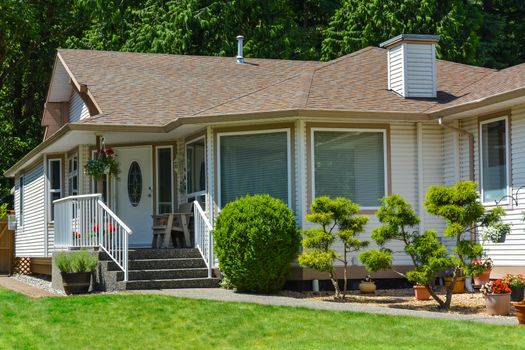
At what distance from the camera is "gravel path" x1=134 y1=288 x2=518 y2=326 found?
11773 mm

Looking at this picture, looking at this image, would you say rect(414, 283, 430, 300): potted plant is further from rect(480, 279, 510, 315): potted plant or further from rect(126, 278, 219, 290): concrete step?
rect(126, 278, 219, 290): concrete step

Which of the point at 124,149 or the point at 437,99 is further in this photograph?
the point at 124,149

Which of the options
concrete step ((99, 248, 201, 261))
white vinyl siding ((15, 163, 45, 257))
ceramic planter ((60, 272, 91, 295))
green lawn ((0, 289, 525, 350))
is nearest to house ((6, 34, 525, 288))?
concrete step ((99, 248, 201, 261))

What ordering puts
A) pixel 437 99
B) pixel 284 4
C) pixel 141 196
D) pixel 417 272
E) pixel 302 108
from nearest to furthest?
pixel 417 272
pixel 302 108
pixel 437 99
pixel 141 196
pixel 284 4

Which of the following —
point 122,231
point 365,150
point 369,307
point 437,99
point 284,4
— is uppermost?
point 284,4

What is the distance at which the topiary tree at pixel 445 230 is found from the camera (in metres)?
12.5

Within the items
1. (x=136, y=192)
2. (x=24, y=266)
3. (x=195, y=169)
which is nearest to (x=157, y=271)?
(x=195, y=169)

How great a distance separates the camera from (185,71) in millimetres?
21078

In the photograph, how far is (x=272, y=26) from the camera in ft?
92.2

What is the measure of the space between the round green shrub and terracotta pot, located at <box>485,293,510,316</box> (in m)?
3.63

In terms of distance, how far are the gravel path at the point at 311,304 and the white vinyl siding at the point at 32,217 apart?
7793 mm

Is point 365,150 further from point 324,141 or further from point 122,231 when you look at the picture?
point 122,231

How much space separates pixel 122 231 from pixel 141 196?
10.5 feet

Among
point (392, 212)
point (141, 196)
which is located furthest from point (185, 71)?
point (392, 212)
